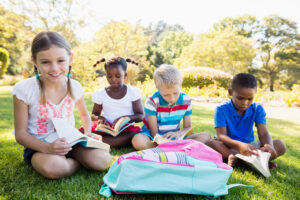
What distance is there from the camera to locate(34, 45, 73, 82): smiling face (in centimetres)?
192

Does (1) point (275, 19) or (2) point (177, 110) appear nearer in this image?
(2) point (177, 110)

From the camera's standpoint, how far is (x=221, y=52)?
71.7ft

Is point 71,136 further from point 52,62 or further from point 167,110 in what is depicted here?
point 167,110

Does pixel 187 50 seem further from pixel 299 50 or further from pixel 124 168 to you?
pixel 124 168

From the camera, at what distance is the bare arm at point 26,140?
186cm

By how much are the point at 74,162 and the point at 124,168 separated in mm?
757

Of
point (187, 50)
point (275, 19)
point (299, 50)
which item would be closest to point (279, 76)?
point (299, 50)

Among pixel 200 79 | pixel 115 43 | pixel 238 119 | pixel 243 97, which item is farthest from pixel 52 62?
pixel 115 43

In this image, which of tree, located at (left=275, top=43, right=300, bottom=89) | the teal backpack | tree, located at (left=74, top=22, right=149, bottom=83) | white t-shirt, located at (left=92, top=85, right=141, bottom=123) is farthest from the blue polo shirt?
tree, located at (left=275, top=43, right=300, bottom=89)

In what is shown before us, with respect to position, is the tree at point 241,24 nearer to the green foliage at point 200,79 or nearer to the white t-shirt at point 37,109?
the green foliage at point 200,79

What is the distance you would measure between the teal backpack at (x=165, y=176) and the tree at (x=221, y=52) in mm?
21213

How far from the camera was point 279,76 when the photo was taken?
2767 centimetres

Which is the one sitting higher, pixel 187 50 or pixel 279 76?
pixel 187 50

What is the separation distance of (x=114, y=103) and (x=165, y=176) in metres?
1.87
